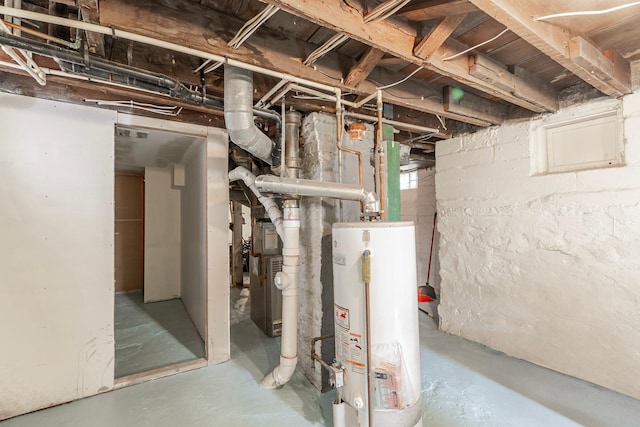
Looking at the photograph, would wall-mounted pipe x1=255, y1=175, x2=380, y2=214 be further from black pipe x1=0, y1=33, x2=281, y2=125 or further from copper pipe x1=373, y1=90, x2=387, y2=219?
black pipe x1=0, y1=33, x2=281, y2=125

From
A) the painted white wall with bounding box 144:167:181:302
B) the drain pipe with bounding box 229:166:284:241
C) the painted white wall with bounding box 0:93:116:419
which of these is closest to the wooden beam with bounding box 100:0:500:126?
the drain pipe with bounding box 229:166:284:241

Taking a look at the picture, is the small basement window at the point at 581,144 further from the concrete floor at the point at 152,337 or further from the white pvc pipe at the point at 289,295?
the concrete floor at the point at 152,337

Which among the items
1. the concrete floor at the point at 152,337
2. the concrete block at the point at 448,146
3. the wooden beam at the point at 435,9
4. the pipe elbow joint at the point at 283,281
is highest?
the wooden beam at the point at 435,9

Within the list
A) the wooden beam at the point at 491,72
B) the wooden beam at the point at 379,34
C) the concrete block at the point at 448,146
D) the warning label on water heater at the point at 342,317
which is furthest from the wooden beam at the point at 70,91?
the concrete block at the point at 448,146

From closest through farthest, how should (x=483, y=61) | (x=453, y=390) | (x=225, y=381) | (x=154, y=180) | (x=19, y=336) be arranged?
1. (x=483, y=61)
2. (x=19, y=336)
3. (x=453, y=390)
4. (x=225, y=381)
5. (x=154, y=180)

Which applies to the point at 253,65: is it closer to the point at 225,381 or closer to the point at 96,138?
the point at 96,138

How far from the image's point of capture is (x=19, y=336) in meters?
1.78

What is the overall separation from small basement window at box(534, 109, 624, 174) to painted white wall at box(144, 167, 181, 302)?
15.4 ft

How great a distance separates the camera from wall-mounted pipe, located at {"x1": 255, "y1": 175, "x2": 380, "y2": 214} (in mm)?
1634

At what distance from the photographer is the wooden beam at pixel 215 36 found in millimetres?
1211

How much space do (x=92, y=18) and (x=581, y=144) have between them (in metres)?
3.11

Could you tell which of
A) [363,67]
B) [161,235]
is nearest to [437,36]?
[363,67]

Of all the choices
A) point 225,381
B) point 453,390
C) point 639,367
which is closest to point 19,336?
point 225,381

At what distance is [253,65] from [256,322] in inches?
107
